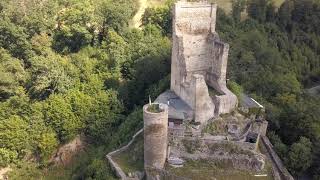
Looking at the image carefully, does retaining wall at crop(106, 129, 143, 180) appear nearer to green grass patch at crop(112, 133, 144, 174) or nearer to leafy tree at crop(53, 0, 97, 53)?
green grass patch at crop(112, 133, 144, 174)

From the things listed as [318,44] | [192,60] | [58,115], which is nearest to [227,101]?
[192,60]

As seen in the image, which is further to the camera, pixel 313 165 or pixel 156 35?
pixel 156 35

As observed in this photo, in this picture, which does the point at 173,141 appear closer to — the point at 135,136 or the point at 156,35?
the point at 135,136

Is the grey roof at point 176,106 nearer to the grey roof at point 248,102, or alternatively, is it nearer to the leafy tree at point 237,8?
the grey roof at point 248,102

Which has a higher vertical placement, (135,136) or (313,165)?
(135,136)

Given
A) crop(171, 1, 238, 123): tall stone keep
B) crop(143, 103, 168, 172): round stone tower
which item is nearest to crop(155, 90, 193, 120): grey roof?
crop(171, 1, 238, 123): tall stone keep
